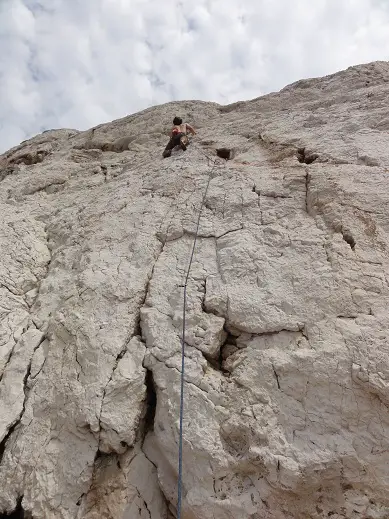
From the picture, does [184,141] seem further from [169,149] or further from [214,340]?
[214,340]

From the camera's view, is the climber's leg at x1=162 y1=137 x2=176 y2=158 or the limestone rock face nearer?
the limestone rock face

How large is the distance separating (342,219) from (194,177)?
2288 mm

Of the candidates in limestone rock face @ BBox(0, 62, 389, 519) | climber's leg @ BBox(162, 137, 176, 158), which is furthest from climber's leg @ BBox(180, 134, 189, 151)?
limestone rock face @ BBox(0, 62, 389, 519)

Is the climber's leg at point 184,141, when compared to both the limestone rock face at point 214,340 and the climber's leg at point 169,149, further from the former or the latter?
the limestone rock face at point 214,340

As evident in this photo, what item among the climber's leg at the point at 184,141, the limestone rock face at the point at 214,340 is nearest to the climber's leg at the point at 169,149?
the climber's leg at the point at 184,141

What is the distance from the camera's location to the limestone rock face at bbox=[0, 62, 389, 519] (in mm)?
3070

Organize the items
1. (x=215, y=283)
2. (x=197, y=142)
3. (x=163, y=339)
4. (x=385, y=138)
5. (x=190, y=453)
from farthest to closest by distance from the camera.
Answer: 1. (x=197, y=142)
2. (x=385, y=138)
3. (x=215, y=283)
4. (x=163, y=339)
5. (x=190, y=453)

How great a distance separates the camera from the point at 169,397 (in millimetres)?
3463

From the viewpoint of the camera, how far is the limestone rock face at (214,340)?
307 centimetres

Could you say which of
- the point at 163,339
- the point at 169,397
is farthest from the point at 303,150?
the point at 169,397

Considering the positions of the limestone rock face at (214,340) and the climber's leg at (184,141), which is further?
the climber's leg at (184,141)

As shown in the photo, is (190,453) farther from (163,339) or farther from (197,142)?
(197,142)

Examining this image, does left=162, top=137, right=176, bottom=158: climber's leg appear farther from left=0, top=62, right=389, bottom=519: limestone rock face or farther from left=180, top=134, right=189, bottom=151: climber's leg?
left=0, top=62, right=389, bottom=519: limestone rock face

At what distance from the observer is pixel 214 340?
376cm
